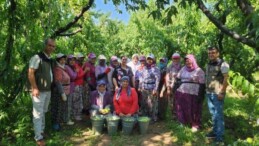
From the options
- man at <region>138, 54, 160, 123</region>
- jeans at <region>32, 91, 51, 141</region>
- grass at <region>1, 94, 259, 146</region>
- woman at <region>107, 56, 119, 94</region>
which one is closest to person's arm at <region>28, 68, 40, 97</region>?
jeans at <region>32, 91, 51, 141</region>

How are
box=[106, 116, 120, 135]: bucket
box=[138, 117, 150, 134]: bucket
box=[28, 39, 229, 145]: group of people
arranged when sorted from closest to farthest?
box=[28, 39, 229, 145]: group of people
box=[106, 116, 120, 135]: bucket
box=[138, 117, 150, 134]: bucket

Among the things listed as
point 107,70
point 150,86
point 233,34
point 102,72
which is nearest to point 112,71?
point 107,70

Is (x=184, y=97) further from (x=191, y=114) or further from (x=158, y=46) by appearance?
(x=158, y=46)

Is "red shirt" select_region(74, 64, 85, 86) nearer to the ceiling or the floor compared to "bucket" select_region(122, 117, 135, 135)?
nearer to the ceiling

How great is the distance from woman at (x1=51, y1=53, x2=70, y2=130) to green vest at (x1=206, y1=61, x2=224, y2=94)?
2.80 m

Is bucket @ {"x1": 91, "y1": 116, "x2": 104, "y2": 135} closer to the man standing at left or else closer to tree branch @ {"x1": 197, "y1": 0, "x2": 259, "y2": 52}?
the man standing at left

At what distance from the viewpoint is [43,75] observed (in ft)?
20.2

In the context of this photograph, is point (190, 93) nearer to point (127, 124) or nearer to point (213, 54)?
point (213, 54)

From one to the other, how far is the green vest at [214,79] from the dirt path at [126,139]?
1344mm

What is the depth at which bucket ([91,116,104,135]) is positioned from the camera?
7.25m

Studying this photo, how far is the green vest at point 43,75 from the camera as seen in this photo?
240 inches

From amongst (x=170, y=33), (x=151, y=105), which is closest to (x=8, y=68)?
(x=151, y=105)

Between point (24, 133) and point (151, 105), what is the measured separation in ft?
9.56

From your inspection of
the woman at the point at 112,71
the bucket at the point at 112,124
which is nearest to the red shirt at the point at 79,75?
the woman at the point at 112,71
